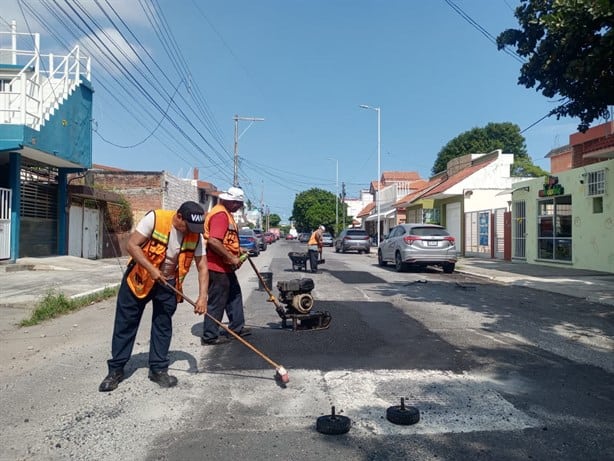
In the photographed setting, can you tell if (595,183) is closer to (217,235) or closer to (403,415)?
(217,235)

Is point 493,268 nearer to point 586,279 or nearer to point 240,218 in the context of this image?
point 586,279

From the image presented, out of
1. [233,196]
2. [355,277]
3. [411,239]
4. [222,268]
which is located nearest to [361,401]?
[222,268]

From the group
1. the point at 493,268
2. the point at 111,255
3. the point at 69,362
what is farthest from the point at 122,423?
the point at 111,255

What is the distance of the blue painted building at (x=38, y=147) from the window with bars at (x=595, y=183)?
56.7ft

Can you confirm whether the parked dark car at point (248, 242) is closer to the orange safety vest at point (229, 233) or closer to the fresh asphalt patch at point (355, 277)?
the fresh asphalt patch at point (355, 277)

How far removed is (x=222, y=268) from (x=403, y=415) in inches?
124

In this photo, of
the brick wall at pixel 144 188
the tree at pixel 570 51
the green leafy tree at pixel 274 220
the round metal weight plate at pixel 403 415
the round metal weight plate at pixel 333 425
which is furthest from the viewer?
the green leafy tree at pixel 274 220

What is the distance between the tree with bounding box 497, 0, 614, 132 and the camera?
8.76 metres

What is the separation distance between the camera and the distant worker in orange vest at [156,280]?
15.6 feet

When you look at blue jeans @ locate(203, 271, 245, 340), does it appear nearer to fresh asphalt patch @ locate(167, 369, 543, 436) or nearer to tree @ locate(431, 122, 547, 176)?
fresh asphalt patch @ locate(167, 369, 543, 436)

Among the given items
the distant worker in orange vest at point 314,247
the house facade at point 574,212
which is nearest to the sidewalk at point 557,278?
the house facade at point 574,212

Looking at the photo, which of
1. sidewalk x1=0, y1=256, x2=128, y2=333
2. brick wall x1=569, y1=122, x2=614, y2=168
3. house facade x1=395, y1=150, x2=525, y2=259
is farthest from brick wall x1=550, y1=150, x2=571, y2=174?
sidewalk x1=0, y1=256, x2=128, y2=333

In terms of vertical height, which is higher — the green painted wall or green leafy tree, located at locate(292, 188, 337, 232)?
green leafy tree, located at locate(292, 188, 337, 232)

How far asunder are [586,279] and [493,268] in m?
4.59
